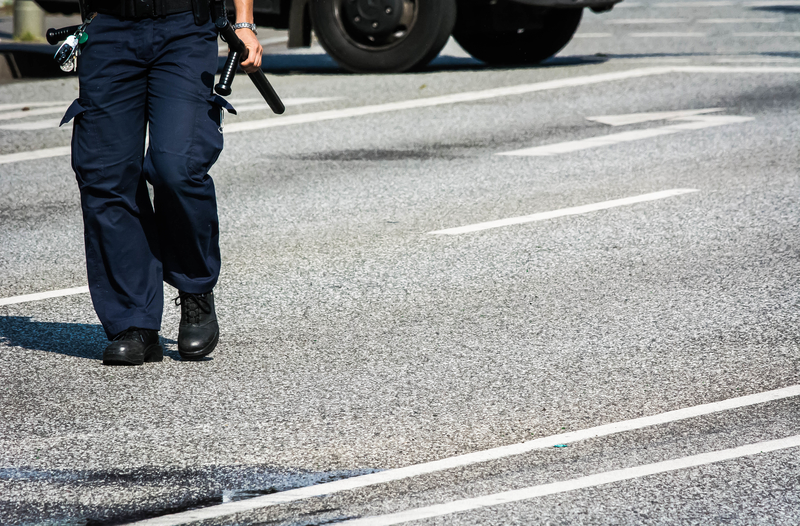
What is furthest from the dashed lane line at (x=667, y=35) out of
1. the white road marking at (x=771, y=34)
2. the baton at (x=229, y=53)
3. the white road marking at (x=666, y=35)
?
the baton at (x=229, y=53)

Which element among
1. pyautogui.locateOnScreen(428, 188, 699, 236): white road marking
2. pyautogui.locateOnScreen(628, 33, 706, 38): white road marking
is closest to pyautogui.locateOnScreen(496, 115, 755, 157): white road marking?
pyautogui.locateOnScreen(428, 188, 699, 236): white road marking

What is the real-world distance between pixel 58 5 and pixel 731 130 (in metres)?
6.83

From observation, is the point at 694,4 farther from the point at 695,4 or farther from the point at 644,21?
the point at 644,21

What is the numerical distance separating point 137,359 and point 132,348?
0.05 meters

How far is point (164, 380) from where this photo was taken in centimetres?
404

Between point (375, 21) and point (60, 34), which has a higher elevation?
point (60, 34)

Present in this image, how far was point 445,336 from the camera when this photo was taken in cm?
448

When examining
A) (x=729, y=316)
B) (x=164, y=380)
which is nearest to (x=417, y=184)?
(x=729, y=316)

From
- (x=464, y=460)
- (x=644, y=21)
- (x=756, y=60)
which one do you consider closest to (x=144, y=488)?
(x=464, y=460)

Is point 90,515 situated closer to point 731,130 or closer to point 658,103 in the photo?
point 731,130

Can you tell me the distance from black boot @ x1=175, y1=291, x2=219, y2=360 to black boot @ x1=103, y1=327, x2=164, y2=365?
116 mm

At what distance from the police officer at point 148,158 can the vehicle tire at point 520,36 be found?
7.85 meters

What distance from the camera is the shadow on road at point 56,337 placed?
438 cm

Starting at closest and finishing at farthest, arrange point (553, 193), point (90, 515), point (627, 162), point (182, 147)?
point (90, 515) → point (182, 147) → point (553, 193) → point (627, 162)
